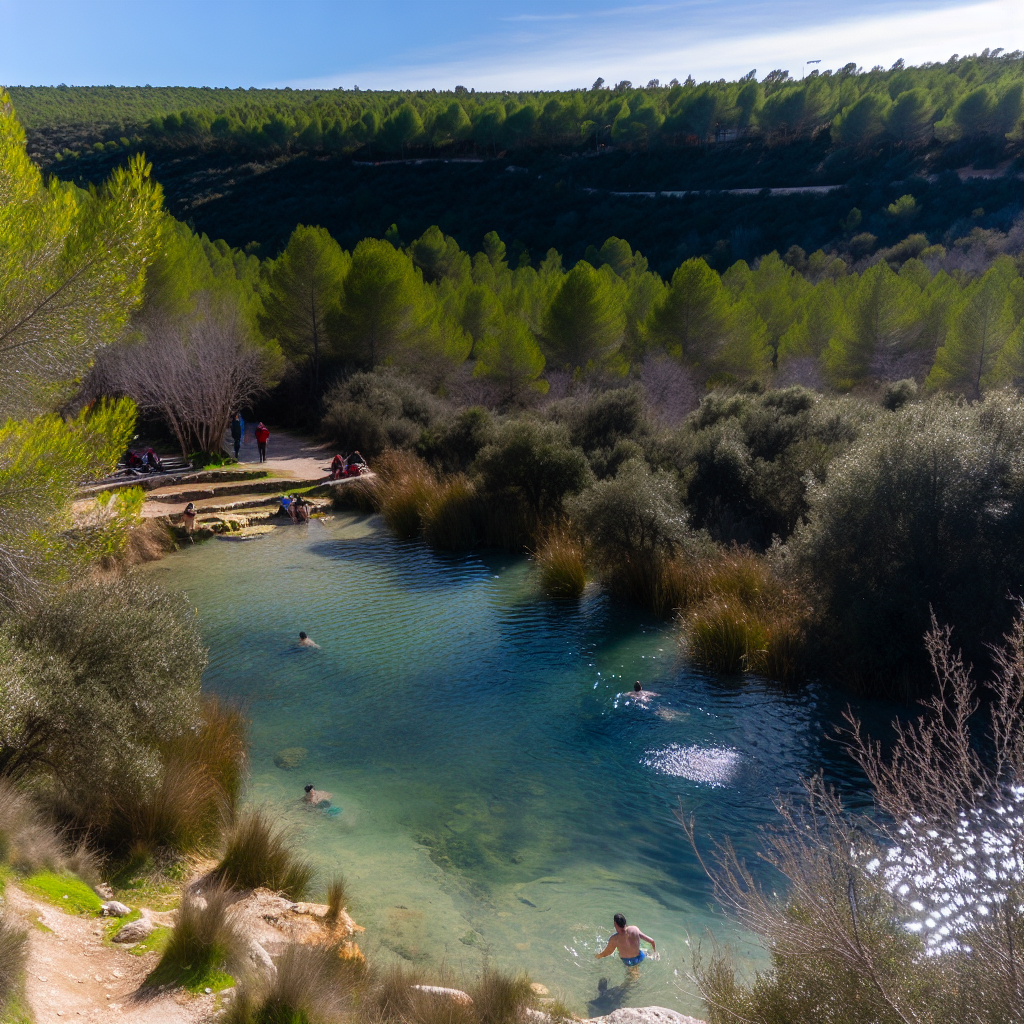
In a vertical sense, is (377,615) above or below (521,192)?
below

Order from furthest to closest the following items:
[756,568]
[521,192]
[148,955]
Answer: [521,192], [756,568], [148,955]

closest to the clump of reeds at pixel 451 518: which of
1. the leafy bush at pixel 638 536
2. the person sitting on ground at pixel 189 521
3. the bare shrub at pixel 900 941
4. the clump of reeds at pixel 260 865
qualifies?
the leafy bush at pixel 638 536

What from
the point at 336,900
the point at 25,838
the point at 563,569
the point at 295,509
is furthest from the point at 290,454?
the point at 25,838

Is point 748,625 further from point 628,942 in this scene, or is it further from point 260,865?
point 260,865

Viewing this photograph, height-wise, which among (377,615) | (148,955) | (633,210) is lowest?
(377,615)

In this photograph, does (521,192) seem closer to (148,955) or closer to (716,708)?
(716,708)

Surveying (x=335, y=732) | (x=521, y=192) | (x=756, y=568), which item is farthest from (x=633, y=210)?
(x=335, y=732)

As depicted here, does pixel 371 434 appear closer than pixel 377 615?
No

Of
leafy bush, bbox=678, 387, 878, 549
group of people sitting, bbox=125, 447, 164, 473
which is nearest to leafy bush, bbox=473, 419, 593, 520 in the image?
leafy bush, bbox=678, 387, 878, 549
